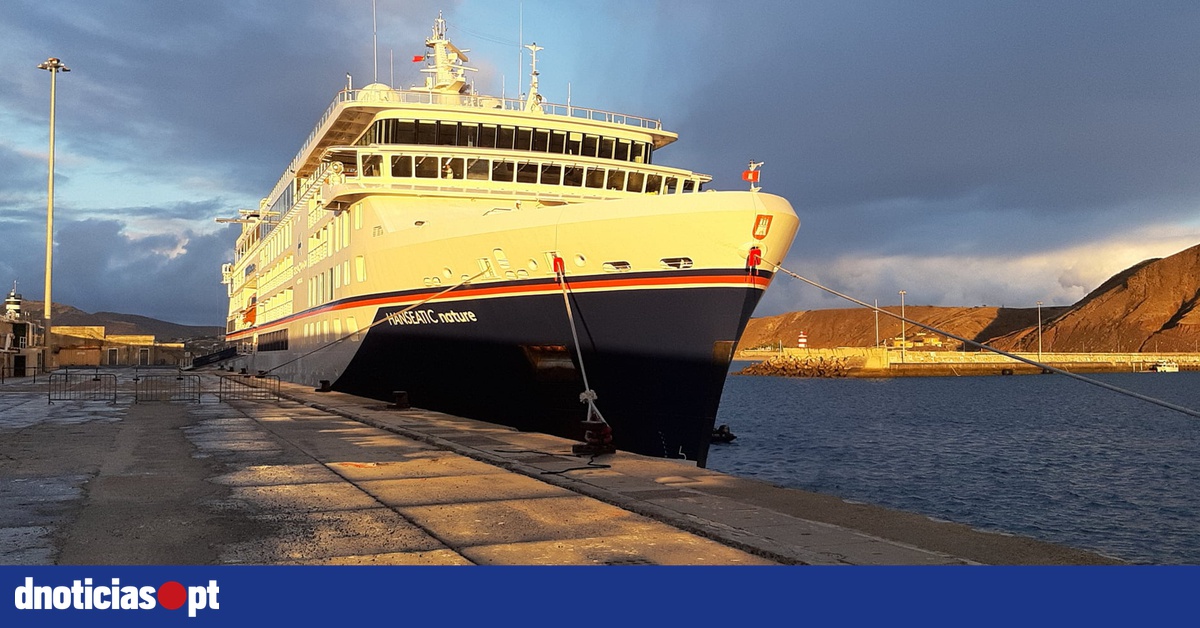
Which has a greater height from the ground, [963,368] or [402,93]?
[402,93]

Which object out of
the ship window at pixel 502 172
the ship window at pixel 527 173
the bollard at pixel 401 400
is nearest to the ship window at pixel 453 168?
the ship window at pixel 502 172

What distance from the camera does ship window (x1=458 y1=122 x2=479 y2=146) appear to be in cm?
2556

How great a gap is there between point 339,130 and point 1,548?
79.7ft

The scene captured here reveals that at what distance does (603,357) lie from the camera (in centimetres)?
1728

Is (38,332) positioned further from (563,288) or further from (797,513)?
(797,513)

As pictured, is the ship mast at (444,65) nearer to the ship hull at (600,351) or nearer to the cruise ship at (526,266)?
the cruise ship at (526,266)

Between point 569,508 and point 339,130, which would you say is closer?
point 569,508

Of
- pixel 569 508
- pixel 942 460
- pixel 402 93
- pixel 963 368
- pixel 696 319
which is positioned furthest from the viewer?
pixel 963 368

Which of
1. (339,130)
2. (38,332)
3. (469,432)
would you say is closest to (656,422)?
(469,432)

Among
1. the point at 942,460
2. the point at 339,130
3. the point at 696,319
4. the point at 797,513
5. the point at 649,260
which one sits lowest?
the point at 942,460

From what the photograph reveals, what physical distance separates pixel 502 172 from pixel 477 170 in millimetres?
712

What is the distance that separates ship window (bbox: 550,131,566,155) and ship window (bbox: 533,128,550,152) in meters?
0.16

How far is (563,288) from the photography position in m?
17.6

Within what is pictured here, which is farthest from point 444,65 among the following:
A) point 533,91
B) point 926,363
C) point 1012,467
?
point 926,363
